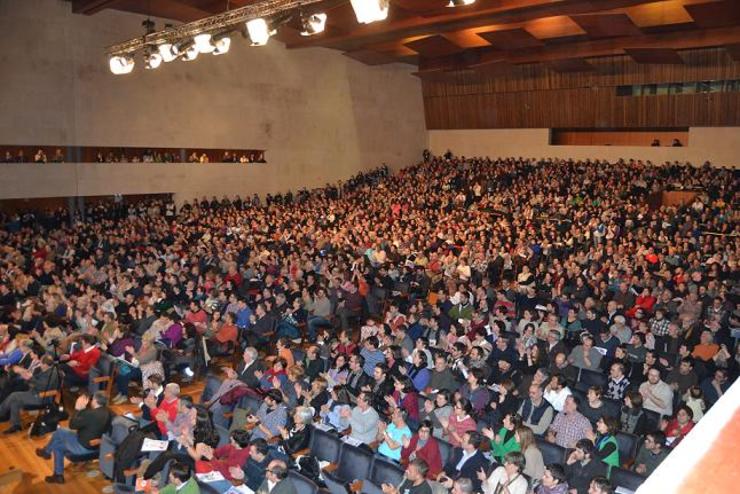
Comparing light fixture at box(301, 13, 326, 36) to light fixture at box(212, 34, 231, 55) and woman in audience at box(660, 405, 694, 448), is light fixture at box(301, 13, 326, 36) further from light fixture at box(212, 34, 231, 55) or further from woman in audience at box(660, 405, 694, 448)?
woman in audience at box(660, 405, 694, 448)

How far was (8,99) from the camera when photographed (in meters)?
18.8

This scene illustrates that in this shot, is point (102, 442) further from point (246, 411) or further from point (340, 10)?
point (340, 10)

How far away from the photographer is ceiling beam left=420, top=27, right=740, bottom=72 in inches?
725

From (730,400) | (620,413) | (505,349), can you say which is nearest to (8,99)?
(505,349)

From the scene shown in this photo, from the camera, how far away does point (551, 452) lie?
5598 millimetres

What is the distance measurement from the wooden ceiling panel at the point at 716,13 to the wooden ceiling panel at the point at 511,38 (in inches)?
190

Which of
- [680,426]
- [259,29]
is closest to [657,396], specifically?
[680,426]

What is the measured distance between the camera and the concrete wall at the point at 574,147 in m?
22.3

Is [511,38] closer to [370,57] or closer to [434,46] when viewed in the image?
[434,46]

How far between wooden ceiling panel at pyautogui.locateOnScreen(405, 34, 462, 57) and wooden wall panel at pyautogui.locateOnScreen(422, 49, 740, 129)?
9.78 ft

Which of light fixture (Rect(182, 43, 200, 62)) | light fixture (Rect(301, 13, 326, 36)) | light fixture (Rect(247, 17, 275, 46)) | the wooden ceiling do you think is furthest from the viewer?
the wooden ceiling

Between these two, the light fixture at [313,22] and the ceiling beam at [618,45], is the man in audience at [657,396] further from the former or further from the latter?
the ceiling beam at [618,45]

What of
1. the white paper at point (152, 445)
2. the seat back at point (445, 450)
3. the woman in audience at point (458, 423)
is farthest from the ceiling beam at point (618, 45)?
the white paper at point (152, 445)

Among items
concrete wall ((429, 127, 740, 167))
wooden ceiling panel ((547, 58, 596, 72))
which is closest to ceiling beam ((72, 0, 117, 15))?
wooden ceiling panel ((547, 58, 596, 72))
